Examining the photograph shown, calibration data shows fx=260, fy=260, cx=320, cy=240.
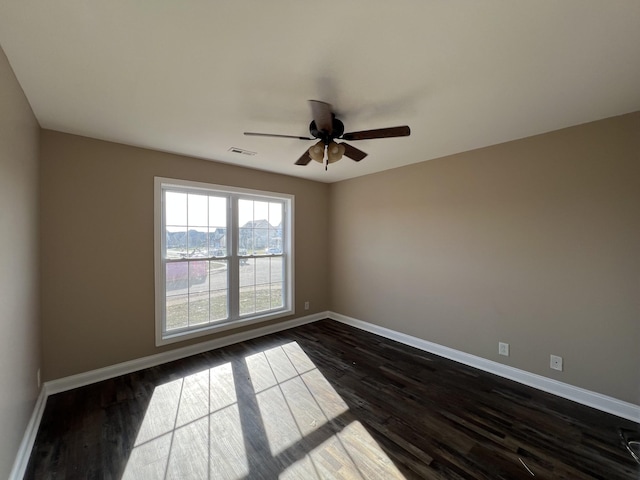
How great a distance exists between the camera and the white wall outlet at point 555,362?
8.15ft

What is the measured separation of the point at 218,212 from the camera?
3637mm

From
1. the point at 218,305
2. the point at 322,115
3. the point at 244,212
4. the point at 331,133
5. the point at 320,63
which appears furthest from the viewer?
the point at 244,212

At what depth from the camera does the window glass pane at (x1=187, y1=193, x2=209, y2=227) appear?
3.40 meters

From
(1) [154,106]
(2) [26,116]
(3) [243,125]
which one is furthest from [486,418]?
(2) [26,116]

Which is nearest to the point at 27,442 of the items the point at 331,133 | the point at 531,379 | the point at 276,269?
the point at 276,269

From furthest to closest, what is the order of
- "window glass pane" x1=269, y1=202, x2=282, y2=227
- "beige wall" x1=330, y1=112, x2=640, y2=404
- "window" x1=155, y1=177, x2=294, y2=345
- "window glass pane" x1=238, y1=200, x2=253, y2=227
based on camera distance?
"window glass pane" x1=269, y1=202, x2=282, y2=227
"window glass pane" x1=238, y1=200, x2=253, y2=227
"window" x1=155, y1=177, x2=294, y2=345
"beige wall" x1=330, y1=112, x2=640, y2=404

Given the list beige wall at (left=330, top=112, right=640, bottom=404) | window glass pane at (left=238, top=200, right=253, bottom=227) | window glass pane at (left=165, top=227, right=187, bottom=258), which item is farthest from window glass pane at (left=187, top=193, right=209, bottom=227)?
beige wall at (left=330, top=112, right=640, bottom=404)

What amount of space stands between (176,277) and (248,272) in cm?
99

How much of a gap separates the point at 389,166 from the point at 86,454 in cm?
413

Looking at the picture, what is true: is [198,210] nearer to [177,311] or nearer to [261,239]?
[261,239]

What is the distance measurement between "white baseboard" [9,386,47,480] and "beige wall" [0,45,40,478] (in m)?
0.07

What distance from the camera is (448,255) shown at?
328 cm

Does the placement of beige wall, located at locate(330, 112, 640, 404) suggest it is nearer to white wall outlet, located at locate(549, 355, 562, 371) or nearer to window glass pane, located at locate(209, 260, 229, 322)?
white wall outlet, located at locate(549, 355, 562, 371)

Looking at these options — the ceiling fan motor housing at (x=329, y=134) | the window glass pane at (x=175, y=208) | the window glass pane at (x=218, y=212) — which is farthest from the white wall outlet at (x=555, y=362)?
the window glass pane at (x=175, y=208)
